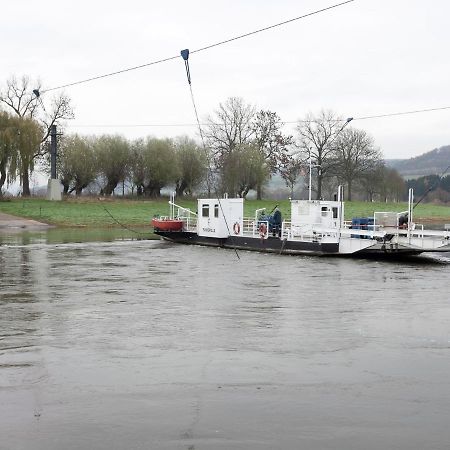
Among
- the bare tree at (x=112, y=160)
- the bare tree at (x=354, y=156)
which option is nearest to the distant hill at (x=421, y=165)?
the bare tree at (x=354, y=156)

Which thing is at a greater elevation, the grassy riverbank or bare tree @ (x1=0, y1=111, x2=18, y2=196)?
bare tree @ (x1=0, y1=111, x2=18, y2=196)

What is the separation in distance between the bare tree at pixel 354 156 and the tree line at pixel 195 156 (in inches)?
5.3

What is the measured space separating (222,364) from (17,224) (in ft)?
152

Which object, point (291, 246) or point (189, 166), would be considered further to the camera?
point (189, 166)

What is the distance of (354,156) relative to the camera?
89.8 meters

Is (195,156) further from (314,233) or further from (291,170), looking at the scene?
(314,233)

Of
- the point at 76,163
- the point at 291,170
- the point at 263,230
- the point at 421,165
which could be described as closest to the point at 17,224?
the point at 76,163

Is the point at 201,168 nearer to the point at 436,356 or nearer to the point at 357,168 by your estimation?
the point at 357,168

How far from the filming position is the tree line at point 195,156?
70.5m

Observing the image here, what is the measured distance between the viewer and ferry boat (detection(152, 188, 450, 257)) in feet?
102

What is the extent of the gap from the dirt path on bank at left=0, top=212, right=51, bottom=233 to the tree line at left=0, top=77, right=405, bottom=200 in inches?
336

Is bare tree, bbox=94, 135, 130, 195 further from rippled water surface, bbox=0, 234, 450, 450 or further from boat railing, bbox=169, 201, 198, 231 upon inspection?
rippled water surface, bbox=0, 234, 450, 450

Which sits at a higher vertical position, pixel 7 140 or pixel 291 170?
pixel 7 140

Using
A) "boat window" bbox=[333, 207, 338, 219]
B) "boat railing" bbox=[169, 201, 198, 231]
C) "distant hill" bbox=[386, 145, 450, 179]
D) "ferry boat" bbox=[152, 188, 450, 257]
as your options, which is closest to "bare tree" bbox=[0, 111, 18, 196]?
"boat railing" bbox=[169, 201, 198, 231]
